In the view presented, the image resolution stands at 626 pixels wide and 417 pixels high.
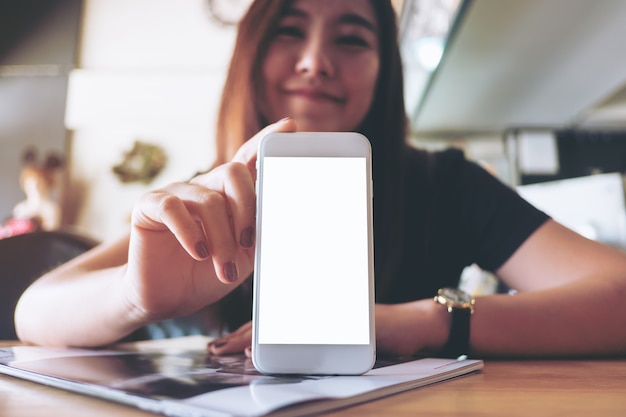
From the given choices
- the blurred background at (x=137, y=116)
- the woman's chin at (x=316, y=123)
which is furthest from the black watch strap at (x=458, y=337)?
the blurred background at (x=137, y=116)

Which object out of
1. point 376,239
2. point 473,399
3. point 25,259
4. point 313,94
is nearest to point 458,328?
point 473,399

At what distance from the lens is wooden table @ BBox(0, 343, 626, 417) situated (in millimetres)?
230

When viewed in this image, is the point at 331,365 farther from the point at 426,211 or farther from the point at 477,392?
the point at 426,211

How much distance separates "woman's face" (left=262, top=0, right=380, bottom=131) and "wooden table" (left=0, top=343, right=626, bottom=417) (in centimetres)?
55

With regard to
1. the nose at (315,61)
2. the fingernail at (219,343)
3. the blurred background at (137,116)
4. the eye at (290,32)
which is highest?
the blurred background at (137,116)

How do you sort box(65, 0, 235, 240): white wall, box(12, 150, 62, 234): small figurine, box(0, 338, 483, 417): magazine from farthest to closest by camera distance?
box(65, 0, 235, 240): white wall
box(12, 150, 62, 234): small figurine
box(0, 338, 483, 417): magazine

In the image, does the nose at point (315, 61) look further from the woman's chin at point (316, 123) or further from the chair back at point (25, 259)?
the chair back at point (25, 259)

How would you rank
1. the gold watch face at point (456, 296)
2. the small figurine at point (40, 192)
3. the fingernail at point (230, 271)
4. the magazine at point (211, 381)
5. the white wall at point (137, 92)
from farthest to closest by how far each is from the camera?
the white wall at point (137, 92) < the small figurine at point (40, 192) < the gold watch face at point (456, 296) < the fingernail at point (230, 271) < the magazine at point (211, 381)

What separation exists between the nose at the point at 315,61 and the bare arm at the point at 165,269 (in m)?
0.37

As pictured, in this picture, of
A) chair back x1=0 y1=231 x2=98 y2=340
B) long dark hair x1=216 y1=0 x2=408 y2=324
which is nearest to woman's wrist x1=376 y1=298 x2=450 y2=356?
long dark hair x1=216 y1=0 x2=408 y2=324

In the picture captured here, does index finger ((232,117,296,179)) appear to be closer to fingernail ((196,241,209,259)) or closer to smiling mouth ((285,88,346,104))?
fingernail ((196,241,209,259))

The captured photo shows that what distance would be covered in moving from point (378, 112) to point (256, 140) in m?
0.52

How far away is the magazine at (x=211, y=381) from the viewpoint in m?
0.21

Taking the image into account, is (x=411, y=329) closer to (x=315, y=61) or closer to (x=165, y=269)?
(x=165, y=269)
